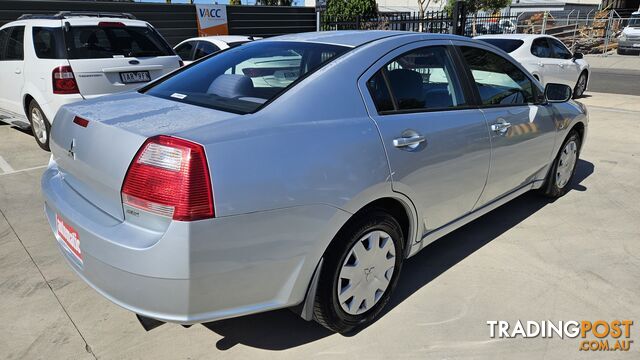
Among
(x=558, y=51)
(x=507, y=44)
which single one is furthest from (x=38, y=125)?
(x=558, y=51)

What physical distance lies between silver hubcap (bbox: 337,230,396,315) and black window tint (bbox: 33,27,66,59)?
4816 mm

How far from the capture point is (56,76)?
5.47m

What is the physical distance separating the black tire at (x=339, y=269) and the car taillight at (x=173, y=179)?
707 millimetres

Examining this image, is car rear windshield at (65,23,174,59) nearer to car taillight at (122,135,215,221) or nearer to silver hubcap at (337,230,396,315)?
car taillight at (122,135,215,221)

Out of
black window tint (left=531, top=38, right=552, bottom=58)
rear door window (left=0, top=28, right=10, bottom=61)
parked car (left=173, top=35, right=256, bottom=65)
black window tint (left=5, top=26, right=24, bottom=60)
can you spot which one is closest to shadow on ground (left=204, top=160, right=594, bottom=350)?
black window tint (left=5, top=26, right=24, bottom=60)

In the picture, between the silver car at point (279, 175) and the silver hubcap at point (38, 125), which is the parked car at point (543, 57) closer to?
the silver car at point (279, 175)

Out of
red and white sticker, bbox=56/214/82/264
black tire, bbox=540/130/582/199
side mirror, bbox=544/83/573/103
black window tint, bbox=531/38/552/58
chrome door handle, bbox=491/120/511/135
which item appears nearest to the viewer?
red and white sticker, bbox=56/214/82/264

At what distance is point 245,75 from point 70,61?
150 inches

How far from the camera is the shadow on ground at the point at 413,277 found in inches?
100

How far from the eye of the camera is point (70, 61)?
551 cm

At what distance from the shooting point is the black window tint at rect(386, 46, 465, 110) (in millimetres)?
2711

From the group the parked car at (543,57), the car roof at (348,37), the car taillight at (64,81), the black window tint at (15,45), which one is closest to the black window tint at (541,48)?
the parked car at (543,57)

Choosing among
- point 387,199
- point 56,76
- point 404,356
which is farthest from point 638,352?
point 56,76

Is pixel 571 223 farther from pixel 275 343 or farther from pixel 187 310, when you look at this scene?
pixel 187 310
